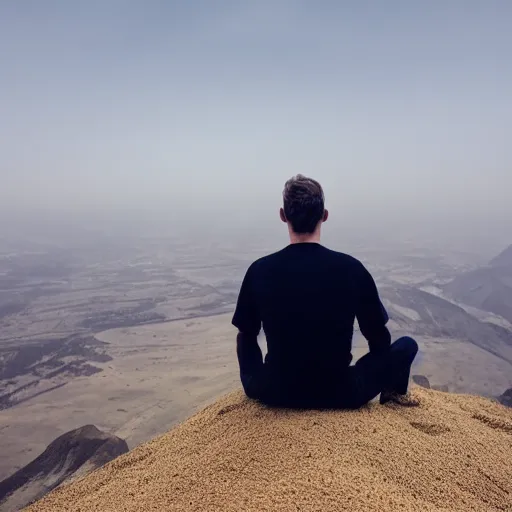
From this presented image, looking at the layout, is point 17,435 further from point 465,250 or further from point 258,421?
point 465,250

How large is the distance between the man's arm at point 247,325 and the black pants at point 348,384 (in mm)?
52

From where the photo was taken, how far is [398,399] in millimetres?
3203

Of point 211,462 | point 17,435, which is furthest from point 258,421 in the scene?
point 17,435

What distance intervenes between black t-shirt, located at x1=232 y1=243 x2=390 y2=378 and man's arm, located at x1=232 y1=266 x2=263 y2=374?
0.22ft

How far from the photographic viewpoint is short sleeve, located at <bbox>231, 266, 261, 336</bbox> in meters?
2.76

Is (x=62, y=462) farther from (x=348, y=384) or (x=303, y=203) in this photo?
(x=303, y=203)

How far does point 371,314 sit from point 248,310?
0.83 m

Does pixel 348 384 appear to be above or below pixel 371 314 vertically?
below

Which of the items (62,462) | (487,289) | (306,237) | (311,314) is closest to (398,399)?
(311,314)

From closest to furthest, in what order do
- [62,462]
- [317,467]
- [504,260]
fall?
[317,467] < [62,462] < [504,260]

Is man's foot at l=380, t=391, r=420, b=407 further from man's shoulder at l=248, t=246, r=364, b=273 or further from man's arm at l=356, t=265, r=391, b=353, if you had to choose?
man's shoulder at l=248, t=246, r=364, b=273

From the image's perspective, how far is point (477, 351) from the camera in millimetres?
34281

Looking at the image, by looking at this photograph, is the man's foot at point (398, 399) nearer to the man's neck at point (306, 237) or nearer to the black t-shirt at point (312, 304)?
the black t-shirt at point (312, 304)

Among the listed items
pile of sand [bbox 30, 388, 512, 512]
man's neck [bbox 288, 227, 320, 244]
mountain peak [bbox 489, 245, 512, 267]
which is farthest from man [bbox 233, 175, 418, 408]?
mountain peak [bbox 489, 245, 512, 267]
